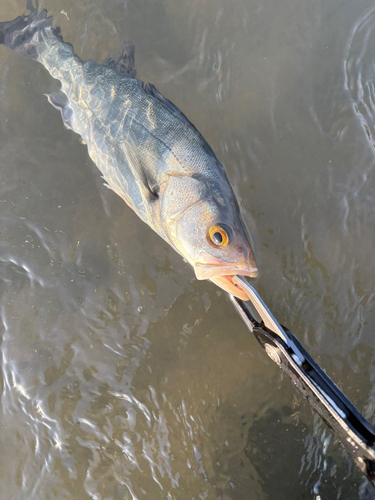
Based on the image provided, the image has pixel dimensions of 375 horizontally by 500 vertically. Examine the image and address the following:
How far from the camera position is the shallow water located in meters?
3.19

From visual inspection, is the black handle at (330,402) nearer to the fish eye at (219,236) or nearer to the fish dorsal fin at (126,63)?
the fish eye at (219,236)

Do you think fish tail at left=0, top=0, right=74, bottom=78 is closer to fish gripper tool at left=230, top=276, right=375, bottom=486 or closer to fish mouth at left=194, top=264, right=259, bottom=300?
fish mouth at left=194, top=264, right=259, bottom=300

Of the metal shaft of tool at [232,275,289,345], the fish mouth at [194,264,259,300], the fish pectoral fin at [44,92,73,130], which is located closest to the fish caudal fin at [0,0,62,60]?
the fish pectoral fin at [44,92,73,130]

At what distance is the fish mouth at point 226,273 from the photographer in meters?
2.12

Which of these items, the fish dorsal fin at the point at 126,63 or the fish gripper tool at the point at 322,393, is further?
the fish dorsal fin at the point at 126,63

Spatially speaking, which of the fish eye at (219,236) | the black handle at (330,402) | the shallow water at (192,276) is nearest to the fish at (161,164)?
the fish eye at (219,236)

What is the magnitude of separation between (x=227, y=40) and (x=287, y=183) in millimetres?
1521

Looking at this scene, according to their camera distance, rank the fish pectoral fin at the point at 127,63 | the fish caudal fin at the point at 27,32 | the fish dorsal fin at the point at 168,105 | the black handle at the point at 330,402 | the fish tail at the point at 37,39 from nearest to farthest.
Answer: the black handle at the point at 330,402 → the fish dorsal fin at the point at 168,105 → the fish pectoral fin at the point at 127,63 → the fish tail at the point at 37,39 → the fish caudal fin at the point at 27,32

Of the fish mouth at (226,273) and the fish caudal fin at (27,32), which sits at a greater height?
the fish caudal fin at (27,32)

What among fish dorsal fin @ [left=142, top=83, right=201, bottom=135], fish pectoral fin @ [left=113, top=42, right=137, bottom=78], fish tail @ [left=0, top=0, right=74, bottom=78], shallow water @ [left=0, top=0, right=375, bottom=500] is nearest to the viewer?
fish dorsal fin @ [left=142, top=83, right=201, bottom=135]

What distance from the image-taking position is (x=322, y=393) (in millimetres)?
1896

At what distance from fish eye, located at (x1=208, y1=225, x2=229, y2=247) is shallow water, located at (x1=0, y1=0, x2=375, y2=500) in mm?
1113

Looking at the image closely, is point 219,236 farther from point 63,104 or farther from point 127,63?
point 63,104

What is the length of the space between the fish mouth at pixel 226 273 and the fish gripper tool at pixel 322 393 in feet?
0.16
